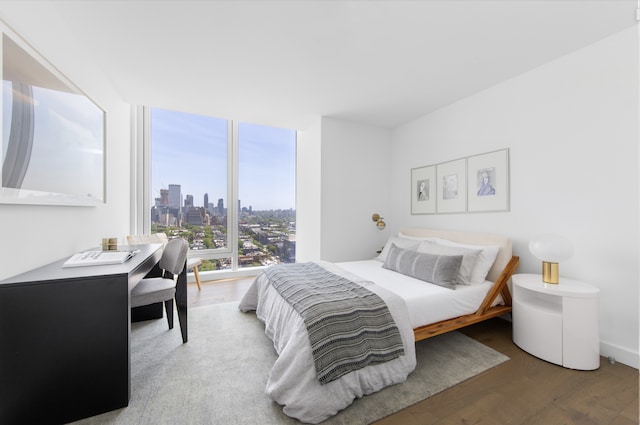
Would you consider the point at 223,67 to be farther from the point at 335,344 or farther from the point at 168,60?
the point at 335,344

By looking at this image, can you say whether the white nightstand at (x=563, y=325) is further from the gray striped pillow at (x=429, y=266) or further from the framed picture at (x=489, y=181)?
the framed picture at (x=489, y=181)

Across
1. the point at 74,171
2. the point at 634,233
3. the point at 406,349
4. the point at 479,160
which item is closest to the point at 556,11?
the point at 479,160

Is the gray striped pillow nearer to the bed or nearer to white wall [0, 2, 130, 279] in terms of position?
the bed

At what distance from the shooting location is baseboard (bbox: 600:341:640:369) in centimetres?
175

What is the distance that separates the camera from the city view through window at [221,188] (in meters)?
3.78

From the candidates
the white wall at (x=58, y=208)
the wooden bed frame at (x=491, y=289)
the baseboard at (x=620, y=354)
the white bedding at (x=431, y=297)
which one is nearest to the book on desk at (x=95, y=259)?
the white wall at (x=58, y=208)

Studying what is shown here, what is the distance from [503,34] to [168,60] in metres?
2.90

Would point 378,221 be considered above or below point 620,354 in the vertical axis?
above

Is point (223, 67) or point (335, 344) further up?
point (223, 67)

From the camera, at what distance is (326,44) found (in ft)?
6.63

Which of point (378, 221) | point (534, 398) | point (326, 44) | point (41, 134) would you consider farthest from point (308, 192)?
point (534, 398)

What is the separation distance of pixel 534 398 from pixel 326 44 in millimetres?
2930

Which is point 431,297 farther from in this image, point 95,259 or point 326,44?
point 95,259

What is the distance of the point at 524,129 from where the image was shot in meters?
2.38
